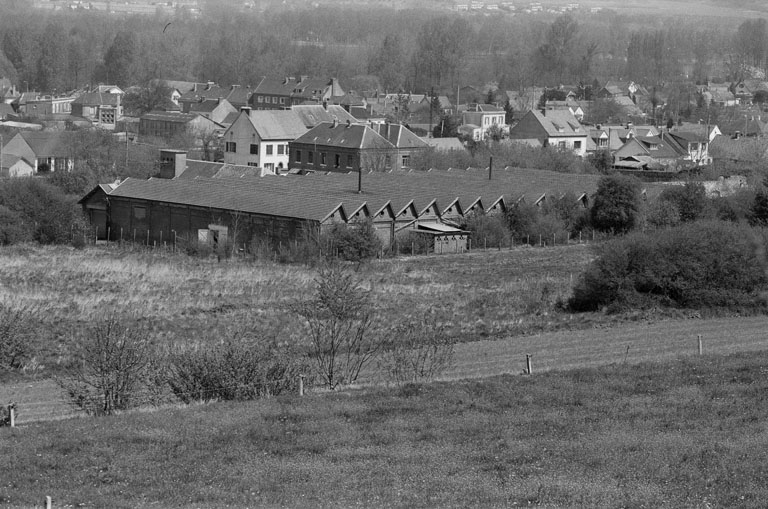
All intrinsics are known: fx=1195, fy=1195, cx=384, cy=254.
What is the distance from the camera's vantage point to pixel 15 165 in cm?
6103

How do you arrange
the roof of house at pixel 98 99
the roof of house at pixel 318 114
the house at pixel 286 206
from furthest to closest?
the roof of house at pixel 98 99
the roof of house at pixel 318 114
the house at pixel 286 206

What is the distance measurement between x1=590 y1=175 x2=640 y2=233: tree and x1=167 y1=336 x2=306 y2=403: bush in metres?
27.3

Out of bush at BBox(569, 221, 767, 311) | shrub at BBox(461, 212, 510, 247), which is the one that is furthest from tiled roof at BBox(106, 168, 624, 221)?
bush at BBox(569, 221, 767, 311)

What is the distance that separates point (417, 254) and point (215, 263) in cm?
687

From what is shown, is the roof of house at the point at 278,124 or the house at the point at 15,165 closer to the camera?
the house at the point at 15,165

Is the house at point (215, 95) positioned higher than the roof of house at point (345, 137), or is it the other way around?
the roof of house at point (345, 137)

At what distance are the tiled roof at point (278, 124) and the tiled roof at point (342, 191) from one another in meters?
13.5

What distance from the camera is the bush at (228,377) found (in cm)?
1712

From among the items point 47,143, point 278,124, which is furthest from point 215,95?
point 278,124

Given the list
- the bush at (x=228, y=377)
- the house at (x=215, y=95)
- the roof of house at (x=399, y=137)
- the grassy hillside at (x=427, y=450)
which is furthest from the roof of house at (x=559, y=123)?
the bush at (x=228, y=377)

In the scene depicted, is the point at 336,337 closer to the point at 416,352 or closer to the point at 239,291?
the point at 416,352

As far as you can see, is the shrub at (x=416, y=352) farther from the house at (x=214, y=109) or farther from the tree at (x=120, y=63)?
the tree at (x=120, y=63)

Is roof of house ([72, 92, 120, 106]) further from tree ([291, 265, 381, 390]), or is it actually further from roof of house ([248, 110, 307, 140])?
tree ([291, 265, 381, 390])

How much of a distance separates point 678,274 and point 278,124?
3805 centimetres
